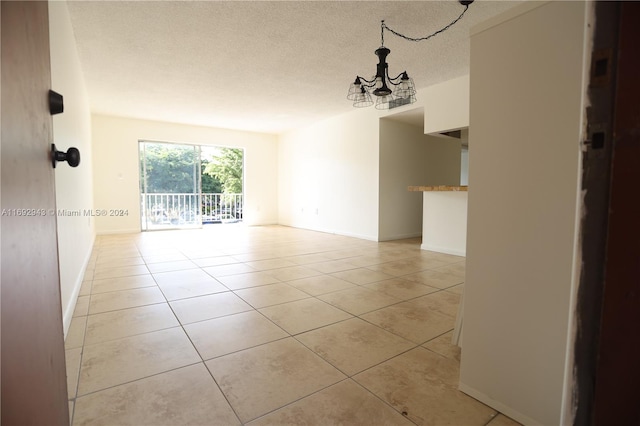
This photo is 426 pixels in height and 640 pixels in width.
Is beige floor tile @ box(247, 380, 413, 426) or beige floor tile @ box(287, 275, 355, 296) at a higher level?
beige floor tile @ box(247, 380, 413, 426)

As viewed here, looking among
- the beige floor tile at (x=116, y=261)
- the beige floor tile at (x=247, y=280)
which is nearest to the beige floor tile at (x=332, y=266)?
the beige floor tile at (x=247, y=280)

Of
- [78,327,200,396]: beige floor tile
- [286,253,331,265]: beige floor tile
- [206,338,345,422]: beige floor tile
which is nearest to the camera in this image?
[206,338,345,422]: beige floor tile

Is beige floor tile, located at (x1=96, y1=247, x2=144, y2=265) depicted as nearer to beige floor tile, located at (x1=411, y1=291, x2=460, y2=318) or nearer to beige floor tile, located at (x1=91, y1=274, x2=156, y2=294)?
beige floor tile, located at (x1=91, y1=274, x2=156, y2=294)

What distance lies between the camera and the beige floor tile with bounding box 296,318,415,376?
1.52m

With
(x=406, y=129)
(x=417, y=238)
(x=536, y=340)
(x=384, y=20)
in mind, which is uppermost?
(x=384, y=20)

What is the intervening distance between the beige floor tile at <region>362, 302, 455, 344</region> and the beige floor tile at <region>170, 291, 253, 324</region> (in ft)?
3.08

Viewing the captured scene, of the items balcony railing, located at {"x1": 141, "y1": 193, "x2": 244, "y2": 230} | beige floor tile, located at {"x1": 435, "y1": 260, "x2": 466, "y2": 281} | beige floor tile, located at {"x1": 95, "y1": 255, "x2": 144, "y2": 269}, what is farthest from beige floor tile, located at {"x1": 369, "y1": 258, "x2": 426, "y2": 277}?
balcony railing, located at {"x1": 141, "y1": 193, "x2": 244, "y2": 230}

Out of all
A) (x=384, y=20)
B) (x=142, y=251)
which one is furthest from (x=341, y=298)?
(x=142, y=251)

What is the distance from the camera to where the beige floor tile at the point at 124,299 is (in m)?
2.21

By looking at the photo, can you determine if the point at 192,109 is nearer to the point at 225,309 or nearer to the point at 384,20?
the point at 384,20

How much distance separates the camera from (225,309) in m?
2.19

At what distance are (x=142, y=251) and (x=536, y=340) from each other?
15.6 feet

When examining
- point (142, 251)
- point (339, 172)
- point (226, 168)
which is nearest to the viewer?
point (142, 251)

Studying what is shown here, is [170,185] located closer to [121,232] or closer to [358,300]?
[121,232]
